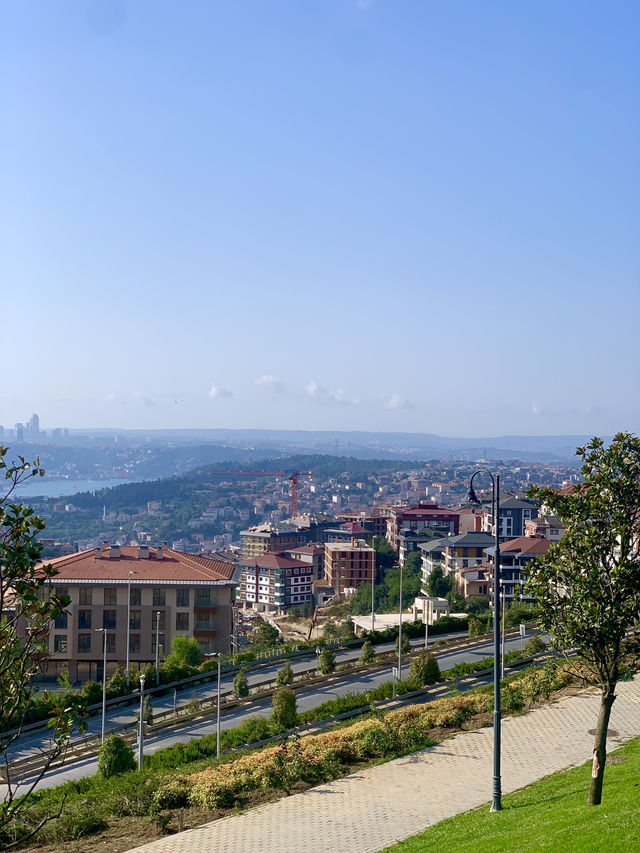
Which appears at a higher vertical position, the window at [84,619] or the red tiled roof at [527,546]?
the red tiled roof at [527,546]

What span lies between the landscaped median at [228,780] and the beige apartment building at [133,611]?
58.9 ft

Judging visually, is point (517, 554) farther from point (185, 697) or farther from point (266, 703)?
point (266, 703)

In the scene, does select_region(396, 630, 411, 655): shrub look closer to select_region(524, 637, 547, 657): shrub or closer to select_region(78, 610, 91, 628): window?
select_region(524, 637, 547, 657): shrub

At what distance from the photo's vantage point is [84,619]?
3341 cm

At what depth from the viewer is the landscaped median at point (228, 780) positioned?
12.1 m

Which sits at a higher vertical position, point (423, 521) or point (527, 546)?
point (527, 546)

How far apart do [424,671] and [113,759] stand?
803cm

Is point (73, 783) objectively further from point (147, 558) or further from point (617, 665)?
point (147, 558)

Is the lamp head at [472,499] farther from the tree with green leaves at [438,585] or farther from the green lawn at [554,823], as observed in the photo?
the tree with green leaves at [438,585]

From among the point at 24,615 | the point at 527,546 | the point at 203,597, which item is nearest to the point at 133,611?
the point at 203,597

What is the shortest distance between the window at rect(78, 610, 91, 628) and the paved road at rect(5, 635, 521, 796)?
10217mm

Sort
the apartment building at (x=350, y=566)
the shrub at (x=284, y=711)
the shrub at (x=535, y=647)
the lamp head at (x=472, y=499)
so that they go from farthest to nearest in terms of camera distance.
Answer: the apartment building at (x=350, y=566) → the shrub at (x=535, y=647) → the shrub at (x=284, y=711) → the lamp head at (x=472, y=499)

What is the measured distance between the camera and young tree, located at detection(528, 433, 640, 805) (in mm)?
9648

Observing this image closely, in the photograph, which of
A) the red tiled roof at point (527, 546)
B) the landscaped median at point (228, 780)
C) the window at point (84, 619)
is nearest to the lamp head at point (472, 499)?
the landscaped median at point (228, 780)
